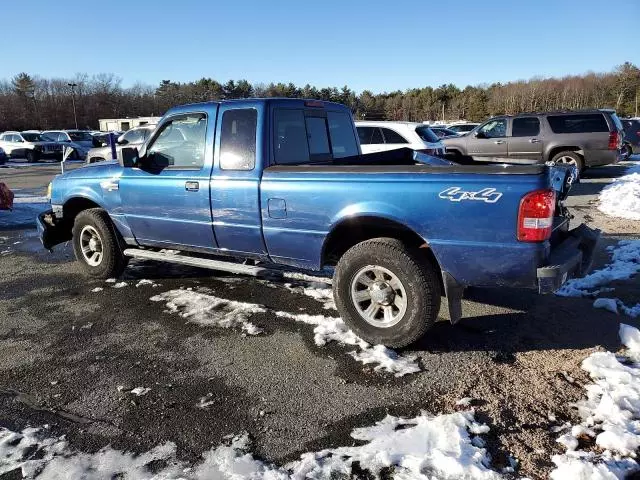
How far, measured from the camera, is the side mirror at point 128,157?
209 inches

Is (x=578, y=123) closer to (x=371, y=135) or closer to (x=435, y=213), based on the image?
(x=371, y=135)

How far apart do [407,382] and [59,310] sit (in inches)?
142

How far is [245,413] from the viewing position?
124 inches

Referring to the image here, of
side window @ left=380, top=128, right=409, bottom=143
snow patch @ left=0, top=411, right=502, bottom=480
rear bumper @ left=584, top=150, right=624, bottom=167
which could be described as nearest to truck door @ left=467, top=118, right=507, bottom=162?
rear bumper @ left=584, top=150, right=624, bottom=167

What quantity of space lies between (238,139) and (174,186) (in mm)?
863

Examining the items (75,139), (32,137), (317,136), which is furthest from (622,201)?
(75,139)

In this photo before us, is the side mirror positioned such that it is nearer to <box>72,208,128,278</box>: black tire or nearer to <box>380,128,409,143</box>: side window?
<box>72,208,128,278</box>: black tire

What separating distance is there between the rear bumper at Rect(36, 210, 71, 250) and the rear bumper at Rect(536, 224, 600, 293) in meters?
5.69

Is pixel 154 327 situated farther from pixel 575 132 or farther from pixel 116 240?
pixel 575 132

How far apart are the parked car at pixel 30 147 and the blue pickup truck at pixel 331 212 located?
2486 centimetres

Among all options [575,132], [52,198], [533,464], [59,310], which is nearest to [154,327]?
[59,310]

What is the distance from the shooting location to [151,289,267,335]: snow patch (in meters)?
4.60

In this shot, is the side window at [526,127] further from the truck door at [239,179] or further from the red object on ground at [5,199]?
the red object on ground at [5,199]

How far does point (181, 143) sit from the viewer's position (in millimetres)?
5156
